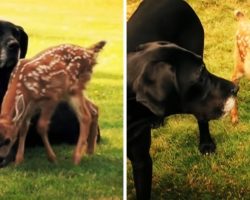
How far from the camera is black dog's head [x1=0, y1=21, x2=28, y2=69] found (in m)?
3.03

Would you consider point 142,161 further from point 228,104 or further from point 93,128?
point 228,104

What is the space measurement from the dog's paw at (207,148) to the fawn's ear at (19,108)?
0.76m

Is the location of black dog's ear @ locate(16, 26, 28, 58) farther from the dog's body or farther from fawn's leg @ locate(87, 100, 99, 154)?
the dog's body

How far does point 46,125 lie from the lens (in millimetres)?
3086

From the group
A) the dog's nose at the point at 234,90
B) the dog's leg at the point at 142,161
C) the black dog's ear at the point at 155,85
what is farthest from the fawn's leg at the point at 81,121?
the dog's nose at the point at 234,90

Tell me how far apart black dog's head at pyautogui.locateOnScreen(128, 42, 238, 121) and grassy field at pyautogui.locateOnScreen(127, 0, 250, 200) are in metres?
0.15

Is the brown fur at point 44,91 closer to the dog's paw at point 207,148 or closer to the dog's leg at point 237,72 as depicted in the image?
the dog's paw at point 207,148

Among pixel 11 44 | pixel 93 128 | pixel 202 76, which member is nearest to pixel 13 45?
pixel 11 44

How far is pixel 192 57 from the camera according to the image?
9.80 ft

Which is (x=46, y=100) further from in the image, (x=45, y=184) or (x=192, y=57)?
(x=192, y=57)

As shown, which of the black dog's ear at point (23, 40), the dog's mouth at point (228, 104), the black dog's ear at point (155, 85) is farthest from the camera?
the black dog's ear at point (23, 40)

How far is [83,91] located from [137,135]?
11.5 inches

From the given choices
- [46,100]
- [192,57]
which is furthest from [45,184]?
[192,57]

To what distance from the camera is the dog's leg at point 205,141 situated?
3.10 m
